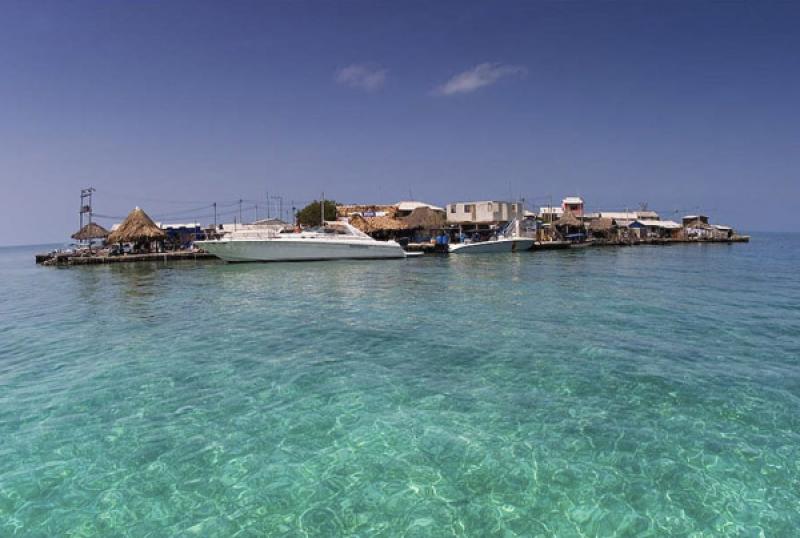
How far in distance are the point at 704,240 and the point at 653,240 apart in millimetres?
13705

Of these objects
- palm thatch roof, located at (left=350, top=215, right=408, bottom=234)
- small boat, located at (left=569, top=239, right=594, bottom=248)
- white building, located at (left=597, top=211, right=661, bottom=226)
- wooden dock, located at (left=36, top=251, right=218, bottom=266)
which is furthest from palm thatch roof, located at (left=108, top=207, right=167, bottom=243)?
white building, located at (left=597, top=211, right=661, bottom=226)

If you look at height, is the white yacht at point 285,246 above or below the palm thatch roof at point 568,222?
below

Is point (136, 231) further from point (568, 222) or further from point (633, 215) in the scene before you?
point (633, 215)

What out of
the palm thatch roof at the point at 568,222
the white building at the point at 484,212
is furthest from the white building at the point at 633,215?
the white building at the point at 484,212

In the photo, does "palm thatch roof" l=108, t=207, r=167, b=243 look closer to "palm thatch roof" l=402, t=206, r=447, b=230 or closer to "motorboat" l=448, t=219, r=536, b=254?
"palm thatch roof" l=402, t=206, r=447, b=230

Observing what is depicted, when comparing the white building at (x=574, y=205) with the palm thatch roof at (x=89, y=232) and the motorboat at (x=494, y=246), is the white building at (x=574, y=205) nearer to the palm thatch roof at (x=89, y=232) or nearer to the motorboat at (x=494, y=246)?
the motorboat at (x=494, y=246)

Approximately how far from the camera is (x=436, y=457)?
19.7 feet

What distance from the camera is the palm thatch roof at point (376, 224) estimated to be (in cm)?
5797

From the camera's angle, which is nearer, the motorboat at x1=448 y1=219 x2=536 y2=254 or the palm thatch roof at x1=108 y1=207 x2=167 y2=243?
the palm thatch roof at x1=108 y1=207 x2=167 y2=243

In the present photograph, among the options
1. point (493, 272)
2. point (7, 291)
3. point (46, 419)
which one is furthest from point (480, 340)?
point (7, 291)

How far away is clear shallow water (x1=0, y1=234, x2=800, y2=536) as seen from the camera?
16.1ft

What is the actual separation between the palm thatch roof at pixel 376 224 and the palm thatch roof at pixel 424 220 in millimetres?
1094

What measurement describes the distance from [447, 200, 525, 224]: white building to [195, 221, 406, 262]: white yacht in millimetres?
24558

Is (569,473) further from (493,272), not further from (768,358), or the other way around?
(493,272)
